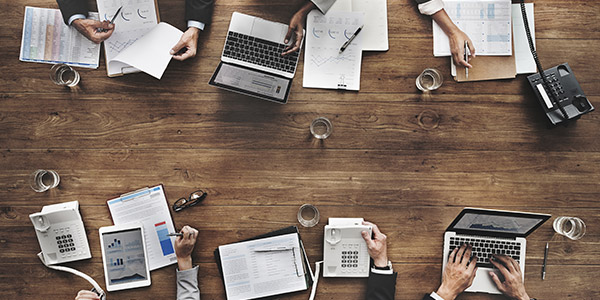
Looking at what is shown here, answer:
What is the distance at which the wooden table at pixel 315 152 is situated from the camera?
2078mm

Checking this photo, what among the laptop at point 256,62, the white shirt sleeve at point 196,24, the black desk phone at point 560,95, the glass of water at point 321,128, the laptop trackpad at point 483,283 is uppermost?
the white shirt sleeve at point 196,24

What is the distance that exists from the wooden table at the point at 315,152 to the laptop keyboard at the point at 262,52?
0.31 ft

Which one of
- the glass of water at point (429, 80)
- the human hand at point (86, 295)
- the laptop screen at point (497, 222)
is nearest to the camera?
the laptop screen at point (497, 222)

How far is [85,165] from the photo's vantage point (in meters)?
2.08

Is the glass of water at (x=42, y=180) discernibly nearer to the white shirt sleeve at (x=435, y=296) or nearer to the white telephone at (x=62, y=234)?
the white telephone at (x=62, y=234)

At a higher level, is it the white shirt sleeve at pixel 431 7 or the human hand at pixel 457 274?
the white shirt sleeve at pixel 431 7

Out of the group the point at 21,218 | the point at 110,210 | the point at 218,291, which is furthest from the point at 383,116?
the point at 21,218

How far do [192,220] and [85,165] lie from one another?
602 mm

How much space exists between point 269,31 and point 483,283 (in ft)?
5.36

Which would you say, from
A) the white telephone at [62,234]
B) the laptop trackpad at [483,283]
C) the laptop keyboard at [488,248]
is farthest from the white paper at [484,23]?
the white telephone at [62,234]

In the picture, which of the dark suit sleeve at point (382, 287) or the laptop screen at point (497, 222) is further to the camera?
the dark suit sleeve at point (382, 287)

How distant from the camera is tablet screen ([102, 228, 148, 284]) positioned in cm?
204

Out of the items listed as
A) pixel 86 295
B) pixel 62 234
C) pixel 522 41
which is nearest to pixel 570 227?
pixel 522 41

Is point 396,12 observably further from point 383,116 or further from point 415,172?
point 415,172
